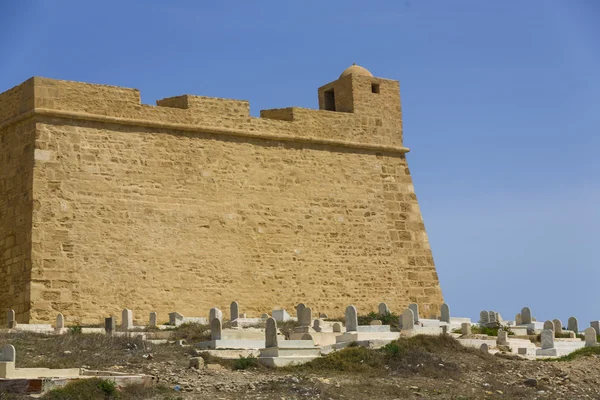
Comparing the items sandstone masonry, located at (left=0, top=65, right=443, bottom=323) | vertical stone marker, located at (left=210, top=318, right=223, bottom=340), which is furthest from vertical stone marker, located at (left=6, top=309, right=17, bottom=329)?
vertical stone marker, located at (left=210, top=318, right=223, bottom=340)

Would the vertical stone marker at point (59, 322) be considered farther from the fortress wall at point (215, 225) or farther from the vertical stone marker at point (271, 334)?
the vertical stone marker at point (271, 334)

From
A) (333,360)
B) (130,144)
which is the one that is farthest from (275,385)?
(130,144)

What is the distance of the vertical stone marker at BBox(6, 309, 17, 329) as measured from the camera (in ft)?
61.0

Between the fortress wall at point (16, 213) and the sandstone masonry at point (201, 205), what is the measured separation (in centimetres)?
4

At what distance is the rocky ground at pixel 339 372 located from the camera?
14.7 meters

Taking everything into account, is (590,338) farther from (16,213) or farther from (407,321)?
(16,213)

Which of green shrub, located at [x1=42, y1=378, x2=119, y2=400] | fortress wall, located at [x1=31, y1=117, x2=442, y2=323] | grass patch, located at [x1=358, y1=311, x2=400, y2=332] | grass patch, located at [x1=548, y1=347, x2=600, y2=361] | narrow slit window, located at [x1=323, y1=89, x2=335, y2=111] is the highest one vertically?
narrow slit window, located at [x1=323, y1=89, x2=335, y2=111]

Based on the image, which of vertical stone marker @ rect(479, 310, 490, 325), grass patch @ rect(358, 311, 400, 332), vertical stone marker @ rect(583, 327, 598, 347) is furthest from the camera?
vertical stone marker @ rect(479, 310, 490, 325)

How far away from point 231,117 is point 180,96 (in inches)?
46.8

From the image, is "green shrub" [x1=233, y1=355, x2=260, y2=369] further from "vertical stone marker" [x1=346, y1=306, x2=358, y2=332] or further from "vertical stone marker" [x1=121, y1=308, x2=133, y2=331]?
"vertical stone marker" [x1=121, y1=308, x2=133, y2=331]

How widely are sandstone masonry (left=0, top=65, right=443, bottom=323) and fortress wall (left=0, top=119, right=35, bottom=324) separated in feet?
0.14

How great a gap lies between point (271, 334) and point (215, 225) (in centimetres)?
607

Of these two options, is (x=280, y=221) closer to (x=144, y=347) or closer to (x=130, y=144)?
(x=130, y=144)

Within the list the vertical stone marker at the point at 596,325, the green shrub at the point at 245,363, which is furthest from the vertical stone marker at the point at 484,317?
the green shrub at the point at 245,363
